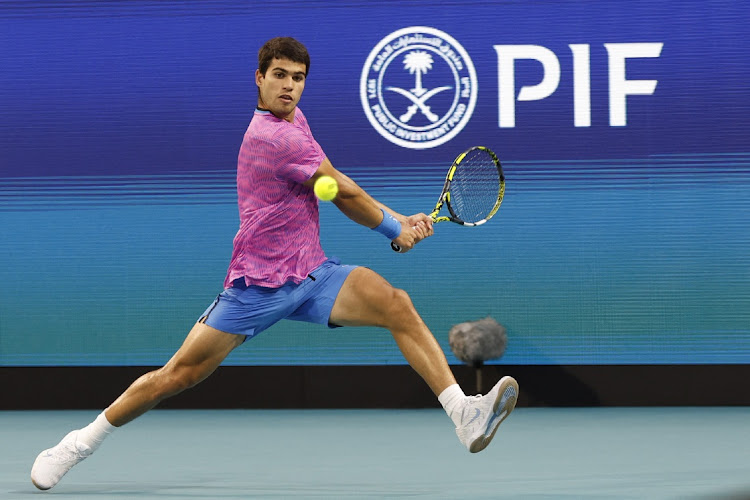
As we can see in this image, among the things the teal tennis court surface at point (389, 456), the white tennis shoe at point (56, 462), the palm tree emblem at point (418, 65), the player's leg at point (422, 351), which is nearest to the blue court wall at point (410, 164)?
the palm tree emblem at point (418, 65)

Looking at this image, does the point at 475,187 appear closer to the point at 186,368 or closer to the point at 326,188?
the point at 326,188

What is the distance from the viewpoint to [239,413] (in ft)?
22.8

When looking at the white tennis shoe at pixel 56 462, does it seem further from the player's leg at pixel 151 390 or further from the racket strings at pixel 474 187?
the racket strings at pixel 474 187

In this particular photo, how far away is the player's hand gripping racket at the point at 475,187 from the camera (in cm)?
497

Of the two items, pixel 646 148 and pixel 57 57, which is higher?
pixel 57 57

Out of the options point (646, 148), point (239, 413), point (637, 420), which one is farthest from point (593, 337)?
point (239, 413)

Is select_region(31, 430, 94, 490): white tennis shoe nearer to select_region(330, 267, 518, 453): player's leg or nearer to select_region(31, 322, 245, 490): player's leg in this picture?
select_region(31, 322, 245, 490): player's leg

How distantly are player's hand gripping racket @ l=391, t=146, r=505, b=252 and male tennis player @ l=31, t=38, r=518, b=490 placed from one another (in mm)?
556

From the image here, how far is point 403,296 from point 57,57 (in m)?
3.54

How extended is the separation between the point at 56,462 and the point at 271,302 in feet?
3.36

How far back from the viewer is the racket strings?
5031mm

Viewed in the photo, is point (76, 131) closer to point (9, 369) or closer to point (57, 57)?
point (57, 57)

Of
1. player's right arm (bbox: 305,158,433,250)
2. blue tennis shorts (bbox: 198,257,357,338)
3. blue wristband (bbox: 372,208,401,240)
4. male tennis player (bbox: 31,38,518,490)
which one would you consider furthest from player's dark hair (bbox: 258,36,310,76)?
blue tennis shorts (bbox: 198,257,357,338)

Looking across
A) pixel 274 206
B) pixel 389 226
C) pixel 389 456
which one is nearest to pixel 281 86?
pixel 274 206
